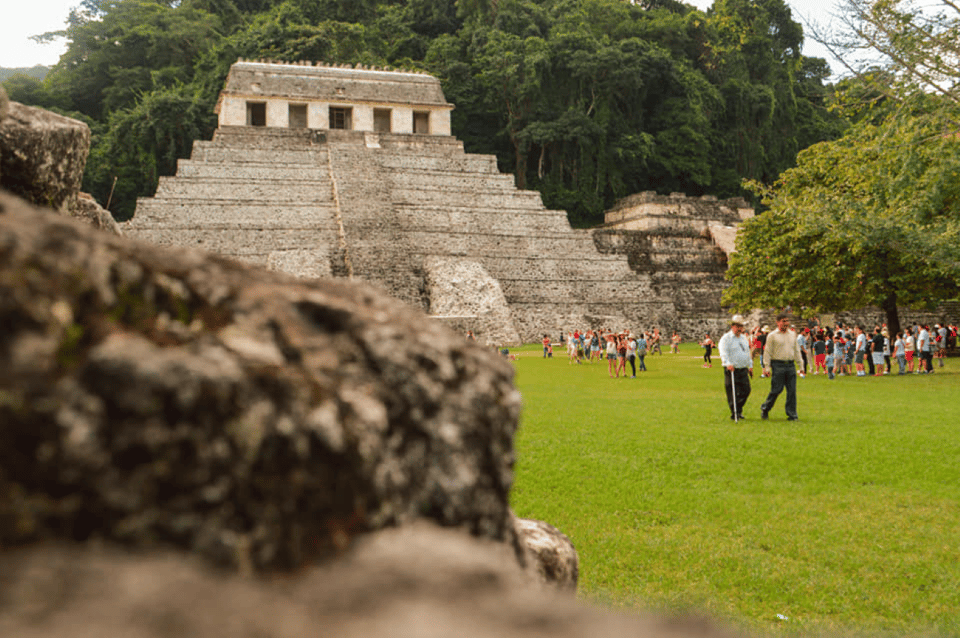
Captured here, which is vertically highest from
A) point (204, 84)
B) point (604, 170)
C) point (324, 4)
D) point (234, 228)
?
point (324, 4)

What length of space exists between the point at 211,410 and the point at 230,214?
A: 30.1 metres

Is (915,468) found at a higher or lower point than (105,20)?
lower

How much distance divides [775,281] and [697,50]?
38027 mm

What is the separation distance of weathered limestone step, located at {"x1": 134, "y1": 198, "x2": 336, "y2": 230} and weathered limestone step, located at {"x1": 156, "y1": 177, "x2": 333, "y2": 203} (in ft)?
2.36

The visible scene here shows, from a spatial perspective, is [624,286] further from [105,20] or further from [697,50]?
[105,20]

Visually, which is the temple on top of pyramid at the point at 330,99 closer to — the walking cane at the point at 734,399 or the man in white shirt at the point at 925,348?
the man in white shirt at the point at 925,348

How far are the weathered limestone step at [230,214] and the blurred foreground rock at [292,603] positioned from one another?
1151 inches

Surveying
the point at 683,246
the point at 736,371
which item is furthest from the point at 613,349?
the point at 683,246

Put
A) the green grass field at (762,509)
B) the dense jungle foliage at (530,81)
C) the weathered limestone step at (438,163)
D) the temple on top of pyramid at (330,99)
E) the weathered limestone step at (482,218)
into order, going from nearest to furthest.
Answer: the green grass field at (762,509)
the weathered limestone step at (482,218)
the weathered limestone step at (438,163)
the temple on top of pyramid at (330,99)
the dense jungle foliage at (530,81)

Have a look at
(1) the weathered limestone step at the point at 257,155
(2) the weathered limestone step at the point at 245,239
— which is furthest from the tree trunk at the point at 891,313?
(1) the weathered limestone step at the point at 257,155

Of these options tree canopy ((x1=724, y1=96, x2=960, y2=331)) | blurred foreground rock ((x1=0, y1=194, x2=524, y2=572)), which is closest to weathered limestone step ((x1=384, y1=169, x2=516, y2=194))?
tree canopy ((x1=724, y1=96, x2=960, y2=331))

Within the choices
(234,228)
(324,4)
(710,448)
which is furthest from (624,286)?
(324,4)

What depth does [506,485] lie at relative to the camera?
1.35 meters

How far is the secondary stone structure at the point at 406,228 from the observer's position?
2731cm
